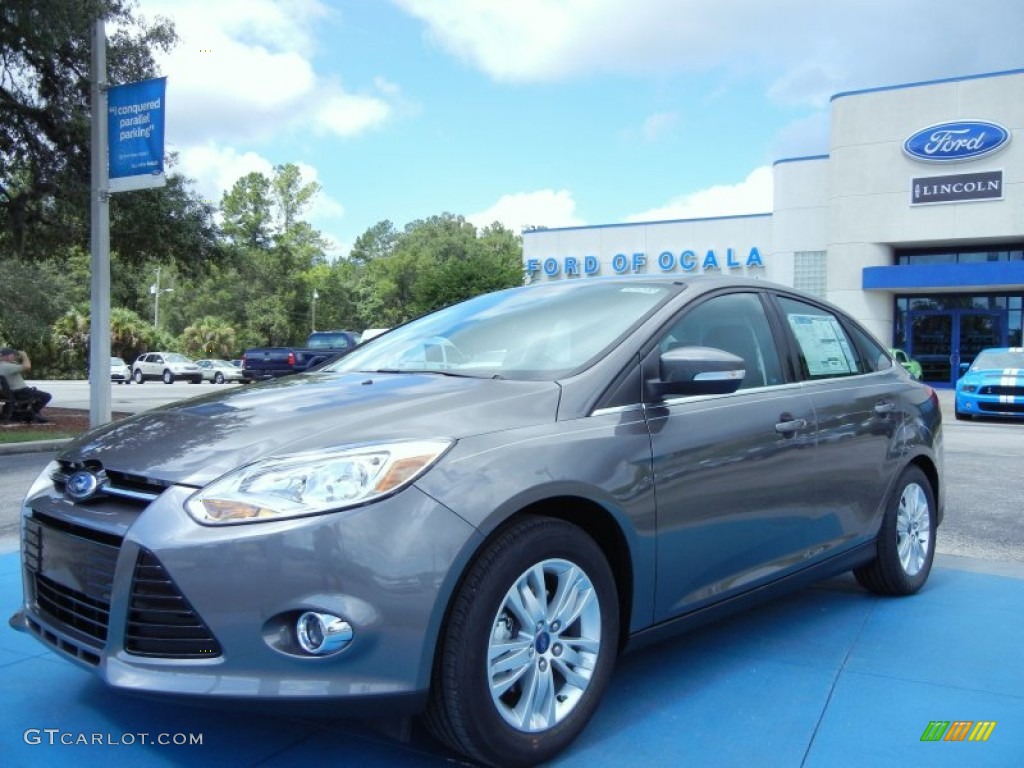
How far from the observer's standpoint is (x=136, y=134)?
1237 cm

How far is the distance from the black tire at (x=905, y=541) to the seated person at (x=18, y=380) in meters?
12.7

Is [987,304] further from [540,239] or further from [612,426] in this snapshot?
[612,426]

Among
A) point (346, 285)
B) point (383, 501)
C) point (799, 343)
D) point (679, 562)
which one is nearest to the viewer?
point (383, 501)

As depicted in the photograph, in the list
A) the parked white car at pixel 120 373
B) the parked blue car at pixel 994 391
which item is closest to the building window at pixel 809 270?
the parked blue car at pixel 994 391

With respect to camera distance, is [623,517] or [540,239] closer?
[623,517]

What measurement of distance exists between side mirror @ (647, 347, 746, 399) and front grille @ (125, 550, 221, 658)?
1633mm

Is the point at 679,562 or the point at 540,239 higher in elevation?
the point at 540,239

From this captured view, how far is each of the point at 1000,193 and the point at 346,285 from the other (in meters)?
64.8

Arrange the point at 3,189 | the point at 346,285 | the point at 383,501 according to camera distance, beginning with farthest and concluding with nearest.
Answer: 1. the point at 346,285
2. the point at 3,189
3. the point at 383,501

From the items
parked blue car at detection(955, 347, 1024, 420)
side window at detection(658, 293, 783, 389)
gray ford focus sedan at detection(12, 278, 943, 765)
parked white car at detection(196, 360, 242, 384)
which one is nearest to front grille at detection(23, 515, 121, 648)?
gray ford focus sedan at detection(12, 278, 943, 765)

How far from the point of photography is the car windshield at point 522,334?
3291 mm

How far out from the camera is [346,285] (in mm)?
83188

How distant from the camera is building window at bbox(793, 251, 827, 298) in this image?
96.6 feet

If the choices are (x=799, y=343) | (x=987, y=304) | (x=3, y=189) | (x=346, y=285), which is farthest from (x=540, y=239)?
(x=346, y=285)
